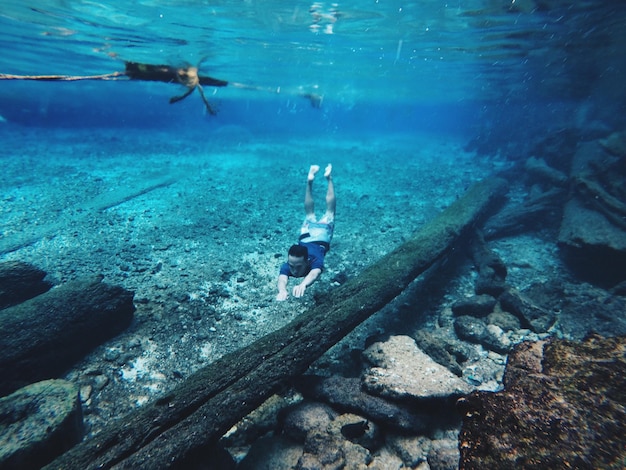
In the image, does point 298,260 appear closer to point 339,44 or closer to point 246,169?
point 246,169

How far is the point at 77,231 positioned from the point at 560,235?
48.6 ft

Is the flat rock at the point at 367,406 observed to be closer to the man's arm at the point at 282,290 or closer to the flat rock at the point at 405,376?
the flat rock at the point at 405,376

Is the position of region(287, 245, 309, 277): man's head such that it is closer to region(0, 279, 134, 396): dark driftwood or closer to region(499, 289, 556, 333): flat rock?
region(0, 279, 134, 396): dark driftwood

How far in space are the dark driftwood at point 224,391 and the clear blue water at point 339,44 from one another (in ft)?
21.8

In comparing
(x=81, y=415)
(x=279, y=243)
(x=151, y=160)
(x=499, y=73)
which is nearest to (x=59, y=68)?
(x=151, y=160)

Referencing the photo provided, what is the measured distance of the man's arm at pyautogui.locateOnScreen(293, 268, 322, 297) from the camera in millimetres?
6109

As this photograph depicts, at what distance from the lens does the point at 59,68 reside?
3559cm

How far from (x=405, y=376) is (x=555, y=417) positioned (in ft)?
6.03

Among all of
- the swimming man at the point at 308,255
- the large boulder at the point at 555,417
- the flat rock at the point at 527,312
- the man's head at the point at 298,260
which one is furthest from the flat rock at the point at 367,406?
the flat rock at the point at 527,312

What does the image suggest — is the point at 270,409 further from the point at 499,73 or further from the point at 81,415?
the point at 499,73

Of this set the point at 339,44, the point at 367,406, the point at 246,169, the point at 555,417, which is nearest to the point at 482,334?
the point at 367,406

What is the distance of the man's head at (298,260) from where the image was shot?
20.7 ft

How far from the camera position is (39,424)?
3.36 m

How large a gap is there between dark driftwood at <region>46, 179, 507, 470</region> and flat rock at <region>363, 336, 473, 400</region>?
66 cm
